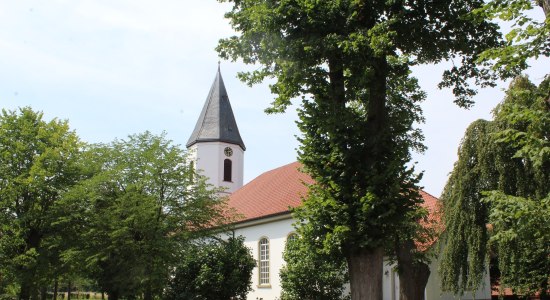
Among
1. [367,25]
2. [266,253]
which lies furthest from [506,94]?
[266,253]

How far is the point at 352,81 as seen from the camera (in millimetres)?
12969

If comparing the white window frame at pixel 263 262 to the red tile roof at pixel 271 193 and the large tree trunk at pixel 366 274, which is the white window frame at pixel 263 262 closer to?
the red tile roof at pixel 271 193

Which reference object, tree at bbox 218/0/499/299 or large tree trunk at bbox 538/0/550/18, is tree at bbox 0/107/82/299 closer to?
tree at bbox 218/0/499/299

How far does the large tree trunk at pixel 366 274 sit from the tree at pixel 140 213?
935cm

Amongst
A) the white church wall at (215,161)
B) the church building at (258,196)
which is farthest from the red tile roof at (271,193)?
the white church wall at (215,161)

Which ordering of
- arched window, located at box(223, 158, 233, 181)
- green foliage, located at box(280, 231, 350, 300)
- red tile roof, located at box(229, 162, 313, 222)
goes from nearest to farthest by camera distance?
green foliage, located at box(280, 231, 350, 300) < red tile roof, located at box(229, 162, 313, 222) < arched window, located at box(223, 158, 233, 181)

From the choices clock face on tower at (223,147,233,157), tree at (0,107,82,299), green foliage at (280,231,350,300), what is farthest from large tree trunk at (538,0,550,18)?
clock face on tower at (223,147,233,157)

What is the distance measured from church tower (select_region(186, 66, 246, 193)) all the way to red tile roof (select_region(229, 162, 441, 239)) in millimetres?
3641

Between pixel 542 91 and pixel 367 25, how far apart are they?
4748 mm

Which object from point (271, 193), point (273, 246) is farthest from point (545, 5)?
point (271, 193)

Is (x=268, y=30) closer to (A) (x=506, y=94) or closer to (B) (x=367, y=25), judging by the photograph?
(B) (x=367, y=25)

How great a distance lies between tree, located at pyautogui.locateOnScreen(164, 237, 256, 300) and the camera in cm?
2044

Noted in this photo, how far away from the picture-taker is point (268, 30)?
490 inches

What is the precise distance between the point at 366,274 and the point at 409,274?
4260mm
